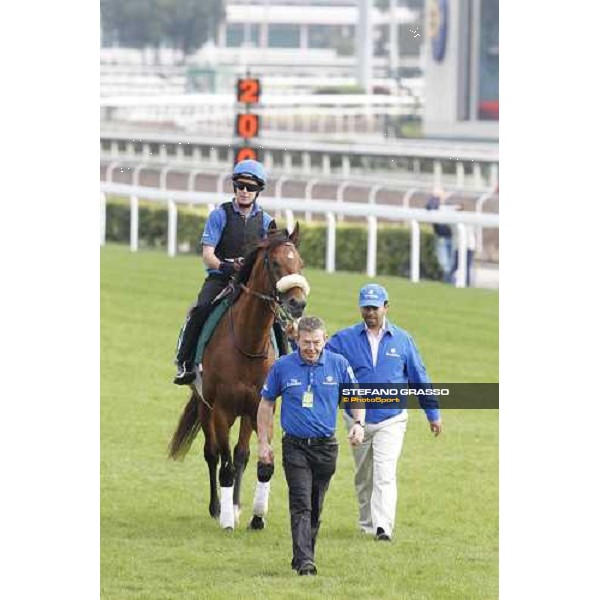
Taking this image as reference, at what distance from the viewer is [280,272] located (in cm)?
796

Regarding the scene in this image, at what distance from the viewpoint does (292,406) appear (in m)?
Result: 7.68

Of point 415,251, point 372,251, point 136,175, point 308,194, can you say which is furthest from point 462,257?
point 136,175

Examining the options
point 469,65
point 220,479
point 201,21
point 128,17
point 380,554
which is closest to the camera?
point 380,554

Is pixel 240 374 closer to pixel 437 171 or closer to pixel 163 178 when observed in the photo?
pixel 163 178

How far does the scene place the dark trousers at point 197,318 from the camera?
358 inches

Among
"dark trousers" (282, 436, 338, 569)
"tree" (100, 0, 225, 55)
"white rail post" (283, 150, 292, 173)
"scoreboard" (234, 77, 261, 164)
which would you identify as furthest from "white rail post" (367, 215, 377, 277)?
"white rail post" (283, 150, 292, 173)

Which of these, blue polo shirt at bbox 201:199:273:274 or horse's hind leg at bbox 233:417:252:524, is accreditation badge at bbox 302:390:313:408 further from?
horse's hind leg at bbox 233:417:252:524

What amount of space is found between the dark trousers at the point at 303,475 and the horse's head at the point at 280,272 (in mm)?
538

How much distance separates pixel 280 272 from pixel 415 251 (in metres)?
8.33

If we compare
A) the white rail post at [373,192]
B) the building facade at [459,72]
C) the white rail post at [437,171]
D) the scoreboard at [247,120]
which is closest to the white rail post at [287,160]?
the white rail post at [437,171]
